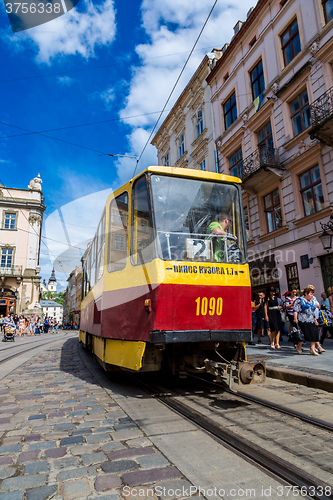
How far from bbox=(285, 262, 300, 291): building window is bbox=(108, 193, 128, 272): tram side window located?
35.3 feet

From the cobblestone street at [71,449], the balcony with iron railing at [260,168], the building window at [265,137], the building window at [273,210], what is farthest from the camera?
the building window at [265,137]

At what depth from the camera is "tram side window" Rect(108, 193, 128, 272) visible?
5.16 meters

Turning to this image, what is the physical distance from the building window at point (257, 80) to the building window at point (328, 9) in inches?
162

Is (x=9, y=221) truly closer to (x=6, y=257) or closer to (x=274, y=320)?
(x=6, y=257)

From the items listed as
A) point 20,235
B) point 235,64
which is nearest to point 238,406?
point 235,64

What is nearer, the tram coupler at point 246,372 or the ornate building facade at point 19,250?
the tram coupler at point 246,372

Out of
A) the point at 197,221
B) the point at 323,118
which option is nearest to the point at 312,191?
the point at 323,118

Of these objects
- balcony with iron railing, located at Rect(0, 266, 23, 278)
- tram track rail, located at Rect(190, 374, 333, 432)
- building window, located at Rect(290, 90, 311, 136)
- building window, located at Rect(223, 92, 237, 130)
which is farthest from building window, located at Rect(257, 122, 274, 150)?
balcony with iron railing, located at Rect(0, 266, 23, 278)

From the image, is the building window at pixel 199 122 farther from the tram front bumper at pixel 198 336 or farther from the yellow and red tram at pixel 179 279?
the tram front bumper at pixel 198 336

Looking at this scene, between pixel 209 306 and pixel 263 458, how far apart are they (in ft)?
6.92

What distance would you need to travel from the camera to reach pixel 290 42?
15539 millimetres

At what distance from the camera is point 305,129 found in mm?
13922

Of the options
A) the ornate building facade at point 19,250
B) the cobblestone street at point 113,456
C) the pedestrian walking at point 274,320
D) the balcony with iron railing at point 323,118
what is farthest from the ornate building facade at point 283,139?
the ornate building facade at point 19,250

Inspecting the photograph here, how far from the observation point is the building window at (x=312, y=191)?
13367 millimetres
